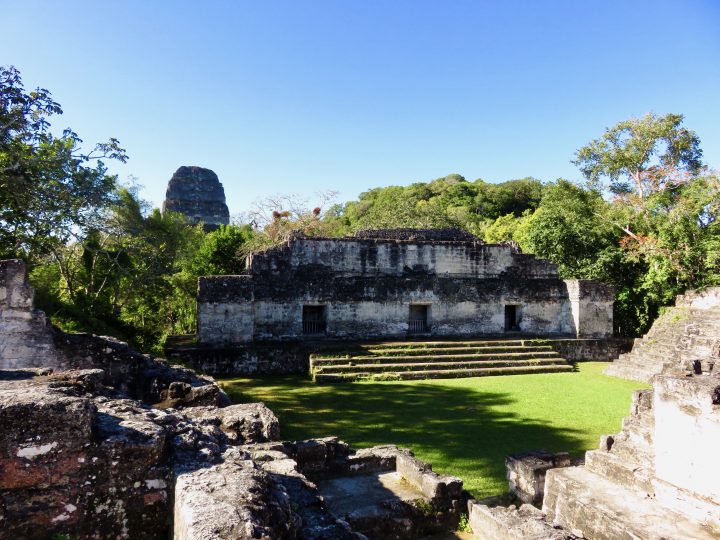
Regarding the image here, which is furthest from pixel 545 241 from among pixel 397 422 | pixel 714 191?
pixel 397 422

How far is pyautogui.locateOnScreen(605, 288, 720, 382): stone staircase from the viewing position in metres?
11.5

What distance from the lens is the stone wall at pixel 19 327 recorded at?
6.43 metres

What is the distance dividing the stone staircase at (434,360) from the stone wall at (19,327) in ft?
20.1

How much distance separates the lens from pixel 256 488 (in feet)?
8.40

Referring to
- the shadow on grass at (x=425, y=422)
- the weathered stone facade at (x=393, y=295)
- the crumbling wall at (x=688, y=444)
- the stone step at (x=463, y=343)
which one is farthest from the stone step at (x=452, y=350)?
the crumbling wall at (x=688, y=444)

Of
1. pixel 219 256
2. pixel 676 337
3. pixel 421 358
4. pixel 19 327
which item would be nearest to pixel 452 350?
pixel 421 358

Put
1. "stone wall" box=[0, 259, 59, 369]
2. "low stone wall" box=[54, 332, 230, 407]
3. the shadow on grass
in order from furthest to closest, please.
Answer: "low stone wall" box=[54, 332, 230, 407], "stone wall" box=[0, 259, 59, 369], the shadow on grass

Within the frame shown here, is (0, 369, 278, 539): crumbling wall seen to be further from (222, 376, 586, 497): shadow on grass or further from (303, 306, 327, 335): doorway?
(303, 306, 327, 335): doorway

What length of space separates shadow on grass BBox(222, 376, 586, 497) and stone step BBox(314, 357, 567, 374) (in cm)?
71

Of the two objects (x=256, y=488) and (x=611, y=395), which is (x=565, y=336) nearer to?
(x=611, y=395)

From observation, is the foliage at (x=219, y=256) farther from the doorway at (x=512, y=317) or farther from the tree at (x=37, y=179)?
the doorway at (x=512, y=317)

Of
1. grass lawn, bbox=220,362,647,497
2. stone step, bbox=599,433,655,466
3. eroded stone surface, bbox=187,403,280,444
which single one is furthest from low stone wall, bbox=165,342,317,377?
stone step, bbox=599,433,655,466

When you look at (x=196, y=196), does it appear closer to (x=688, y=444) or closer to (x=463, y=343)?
(x=463, y=343)

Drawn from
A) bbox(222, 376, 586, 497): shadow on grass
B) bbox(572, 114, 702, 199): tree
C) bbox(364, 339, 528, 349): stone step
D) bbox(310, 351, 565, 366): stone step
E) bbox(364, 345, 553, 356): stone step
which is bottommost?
bbox(222, 376, 586, 497): shadow on grass
